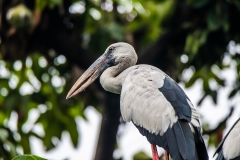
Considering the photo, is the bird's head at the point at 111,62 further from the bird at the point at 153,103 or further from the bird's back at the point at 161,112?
→ the bird's back at the point at 161,112

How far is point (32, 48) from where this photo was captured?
30.7ft

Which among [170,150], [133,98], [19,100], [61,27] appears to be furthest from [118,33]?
[170,150]

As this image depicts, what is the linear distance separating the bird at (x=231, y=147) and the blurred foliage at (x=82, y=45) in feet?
5.06

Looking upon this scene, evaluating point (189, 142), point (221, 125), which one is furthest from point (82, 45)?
point (189, 142)

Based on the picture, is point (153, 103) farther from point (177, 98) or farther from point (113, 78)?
point (113, 78)

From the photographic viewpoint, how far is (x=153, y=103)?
7.15m

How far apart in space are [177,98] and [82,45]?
8.29ft

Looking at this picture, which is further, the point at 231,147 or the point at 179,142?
the point at 231,147

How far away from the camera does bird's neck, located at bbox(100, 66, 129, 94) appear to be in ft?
24.7

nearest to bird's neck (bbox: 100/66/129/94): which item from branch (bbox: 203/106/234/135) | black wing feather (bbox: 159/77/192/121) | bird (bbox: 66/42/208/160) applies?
bird (bbox: 66/42/208/160)

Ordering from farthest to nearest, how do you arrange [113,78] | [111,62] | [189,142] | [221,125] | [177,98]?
[221,125], [111,62], [113,78], [177,98], [189,142]

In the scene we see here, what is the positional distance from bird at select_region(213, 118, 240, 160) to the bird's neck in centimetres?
89

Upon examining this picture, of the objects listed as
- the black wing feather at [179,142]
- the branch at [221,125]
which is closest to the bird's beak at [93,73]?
the black wing feather at [179,142]

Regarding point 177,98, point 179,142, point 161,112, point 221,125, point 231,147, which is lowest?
point 221,125
